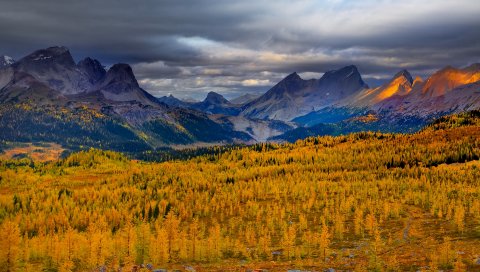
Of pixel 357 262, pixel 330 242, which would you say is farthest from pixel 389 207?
pixel 357 262

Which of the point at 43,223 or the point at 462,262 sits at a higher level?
the point at 462,262

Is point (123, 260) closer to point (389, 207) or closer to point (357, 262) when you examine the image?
point (357, 262)

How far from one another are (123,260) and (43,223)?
10002 cm

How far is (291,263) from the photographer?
86312mm

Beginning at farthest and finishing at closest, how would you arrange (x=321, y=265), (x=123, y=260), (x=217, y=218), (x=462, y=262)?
(x=217, y=218), (x=123, y=260), (x=321, y=265), (x=462, y=262)

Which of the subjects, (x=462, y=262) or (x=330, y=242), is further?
(x=330, y=242)

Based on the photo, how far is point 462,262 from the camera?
249 ft

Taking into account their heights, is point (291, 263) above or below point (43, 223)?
above

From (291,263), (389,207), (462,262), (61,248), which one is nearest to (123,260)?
(61,248)

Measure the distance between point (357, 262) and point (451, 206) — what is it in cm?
6757

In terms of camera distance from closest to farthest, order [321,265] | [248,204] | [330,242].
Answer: [321,265] → [330,242] → [248,204]

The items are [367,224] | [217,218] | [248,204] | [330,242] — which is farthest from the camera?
[248,204]

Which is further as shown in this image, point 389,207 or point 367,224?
point 389,207

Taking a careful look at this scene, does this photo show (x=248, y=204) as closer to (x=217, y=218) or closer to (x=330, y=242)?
(x=217, y=218)
